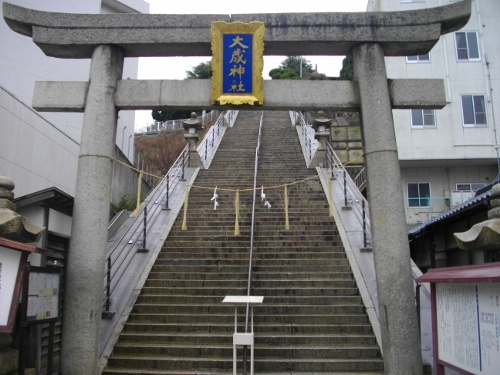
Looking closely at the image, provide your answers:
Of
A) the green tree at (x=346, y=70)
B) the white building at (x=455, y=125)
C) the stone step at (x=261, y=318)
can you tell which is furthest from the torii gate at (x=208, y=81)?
the green tree at (x=346, y=70)

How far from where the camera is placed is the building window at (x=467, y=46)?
62.1 feet

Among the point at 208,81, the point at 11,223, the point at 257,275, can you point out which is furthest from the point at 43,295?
the point at 257,275

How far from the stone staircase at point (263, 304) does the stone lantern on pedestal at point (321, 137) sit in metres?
3.32

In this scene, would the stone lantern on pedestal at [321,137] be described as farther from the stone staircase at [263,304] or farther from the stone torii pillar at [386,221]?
the stone torii pillar at [386,221]

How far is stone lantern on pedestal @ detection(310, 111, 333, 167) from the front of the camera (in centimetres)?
1584

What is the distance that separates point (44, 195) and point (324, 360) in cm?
533

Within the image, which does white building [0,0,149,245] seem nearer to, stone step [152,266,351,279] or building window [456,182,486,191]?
stone step [152,266,351,279]

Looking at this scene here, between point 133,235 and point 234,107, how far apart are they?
4953 millimetres

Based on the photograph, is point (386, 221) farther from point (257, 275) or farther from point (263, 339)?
point (257, 275)

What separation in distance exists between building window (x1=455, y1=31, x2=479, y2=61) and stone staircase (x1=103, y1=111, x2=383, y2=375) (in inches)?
438

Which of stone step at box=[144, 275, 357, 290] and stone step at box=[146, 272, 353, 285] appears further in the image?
stone step at box=[146, 272, 353, 285]

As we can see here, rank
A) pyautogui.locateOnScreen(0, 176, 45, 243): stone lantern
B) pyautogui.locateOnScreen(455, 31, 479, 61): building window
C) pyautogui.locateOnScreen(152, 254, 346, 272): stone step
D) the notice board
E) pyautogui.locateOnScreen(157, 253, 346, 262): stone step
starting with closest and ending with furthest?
the notice board < pyautogui.locateOnScreen(0, 176, 45, 243): stone lantern < pyautogui.locateOnScreen(152, 254, 346, 272): stone step < pyautogui.locateOnScreen(157, 253, 346, 262): stone step < pyautogui.locateOnScreen(455, 31, 479, 61): building window

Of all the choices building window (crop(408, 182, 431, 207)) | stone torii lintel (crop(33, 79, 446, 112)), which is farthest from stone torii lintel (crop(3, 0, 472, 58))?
building window (crop(408, 182, 431, 207))

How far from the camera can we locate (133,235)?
34.9 ft
